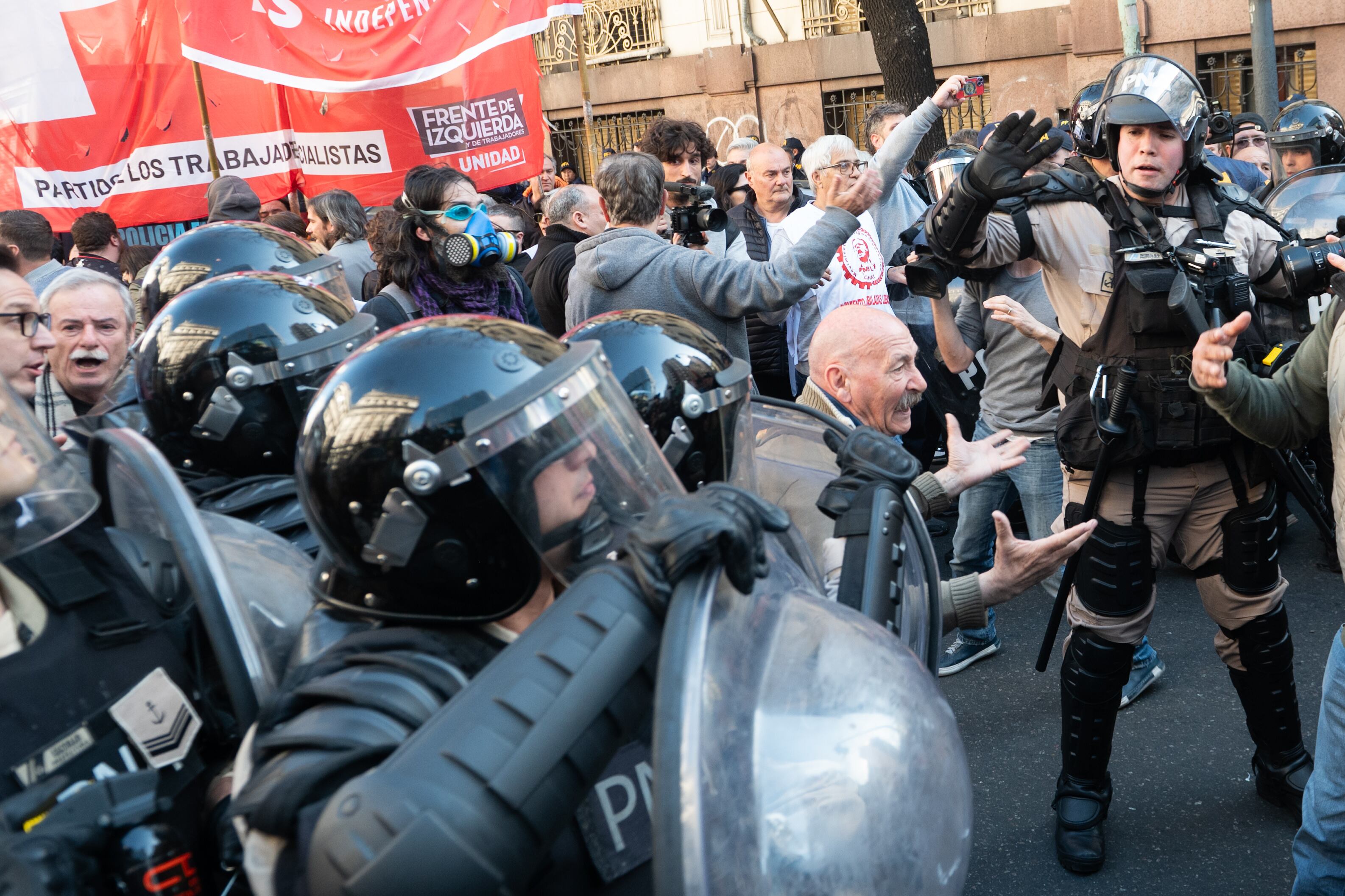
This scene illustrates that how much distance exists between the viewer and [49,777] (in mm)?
1410

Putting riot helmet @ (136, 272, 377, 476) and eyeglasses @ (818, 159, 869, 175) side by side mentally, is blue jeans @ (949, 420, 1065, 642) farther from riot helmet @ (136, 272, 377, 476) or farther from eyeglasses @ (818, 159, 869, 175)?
riot helmet @ (136, 272, 377, 476)

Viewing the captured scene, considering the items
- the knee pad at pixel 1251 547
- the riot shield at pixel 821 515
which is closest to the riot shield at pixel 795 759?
the riot shield at pixel 821 515

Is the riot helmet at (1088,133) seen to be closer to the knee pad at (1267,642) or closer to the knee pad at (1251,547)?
the knee pad at (1251,547)

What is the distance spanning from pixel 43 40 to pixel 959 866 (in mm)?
6083

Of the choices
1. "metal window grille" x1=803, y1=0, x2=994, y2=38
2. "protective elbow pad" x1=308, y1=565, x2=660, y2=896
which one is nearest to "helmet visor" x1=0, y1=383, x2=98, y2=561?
"protective elbow pad" x1=308, y1=565, x2=660, y2=896

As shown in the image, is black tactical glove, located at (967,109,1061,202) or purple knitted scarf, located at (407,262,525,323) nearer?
black tactical glove, located at (967,109,1061,202)

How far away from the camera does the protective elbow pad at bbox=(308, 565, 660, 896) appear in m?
1.02

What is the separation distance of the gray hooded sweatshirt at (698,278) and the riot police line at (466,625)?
1341 mm

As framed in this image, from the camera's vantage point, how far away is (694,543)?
1119 millimetres

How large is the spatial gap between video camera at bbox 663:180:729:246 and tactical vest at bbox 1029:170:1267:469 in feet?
7.43

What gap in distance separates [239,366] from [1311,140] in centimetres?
542

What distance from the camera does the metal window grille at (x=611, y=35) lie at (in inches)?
726

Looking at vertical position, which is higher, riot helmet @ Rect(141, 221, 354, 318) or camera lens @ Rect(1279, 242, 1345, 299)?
riot helmet @ Rect(141, 221, 354, 318)

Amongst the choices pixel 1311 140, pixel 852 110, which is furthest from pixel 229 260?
pixel 852 110
